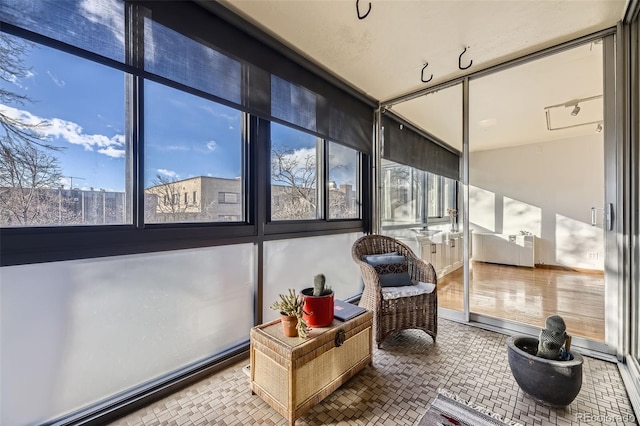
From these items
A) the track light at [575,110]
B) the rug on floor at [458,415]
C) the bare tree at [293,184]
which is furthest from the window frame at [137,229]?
the track light at [575,110]

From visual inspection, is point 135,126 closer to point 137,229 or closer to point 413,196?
point 137,229

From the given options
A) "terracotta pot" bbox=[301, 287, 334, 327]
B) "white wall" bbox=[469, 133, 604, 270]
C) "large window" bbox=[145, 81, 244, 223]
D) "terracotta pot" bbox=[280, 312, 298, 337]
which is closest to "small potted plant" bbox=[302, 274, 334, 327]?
"terracotta pot" bbox=[301, 287, 334, 327]

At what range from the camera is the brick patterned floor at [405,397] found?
1.43 metres

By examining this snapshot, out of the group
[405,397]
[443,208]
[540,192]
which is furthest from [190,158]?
[540,192]

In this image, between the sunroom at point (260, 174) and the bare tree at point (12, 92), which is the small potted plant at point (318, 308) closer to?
the sunroom at point (260, 174)

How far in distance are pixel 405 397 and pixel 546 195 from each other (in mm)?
3130

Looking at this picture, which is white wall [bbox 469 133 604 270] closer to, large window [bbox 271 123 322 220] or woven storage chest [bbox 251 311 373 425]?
large window [bbox 271 123 322 220]

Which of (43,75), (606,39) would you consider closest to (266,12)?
(43,75)

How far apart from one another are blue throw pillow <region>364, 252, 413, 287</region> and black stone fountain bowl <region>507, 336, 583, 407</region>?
944 mm

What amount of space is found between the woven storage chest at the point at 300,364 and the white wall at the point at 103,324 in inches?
21.2

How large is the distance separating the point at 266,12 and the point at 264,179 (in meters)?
1.16

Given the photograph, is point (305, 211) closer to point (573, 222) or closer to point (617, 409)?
point (617, 409)

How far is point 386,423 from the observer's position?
140 cm

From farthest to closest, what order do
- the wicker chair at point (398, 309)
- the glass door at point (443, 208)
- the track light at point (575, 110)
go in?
the glass door at point (443, 208) < the track light at point (575, 110) < the wicker chair at point (398, 309)
